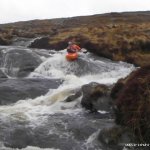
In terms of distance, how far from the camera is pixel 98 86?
17.3 meters

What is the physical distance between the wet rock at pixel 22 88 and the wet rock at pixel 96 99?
12.3 ft

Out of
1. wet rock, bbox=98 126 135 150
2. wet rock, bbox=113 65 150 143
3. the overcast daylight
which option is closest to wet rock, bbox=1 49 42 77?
the overcast daylight

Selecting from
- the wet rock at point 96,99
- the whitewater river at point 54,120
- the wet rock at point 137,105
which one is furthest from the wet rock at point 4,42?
the wet rock at point 137,105

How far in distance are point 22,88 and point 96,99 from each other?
5.74 metres

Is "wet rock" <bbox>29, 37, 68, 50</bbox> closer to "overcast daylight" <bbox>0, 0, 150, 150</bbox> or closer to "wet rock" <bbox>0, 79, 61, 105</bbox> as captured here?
"overcast daylight" <bbox>0, 0, 150, 150</bbox>

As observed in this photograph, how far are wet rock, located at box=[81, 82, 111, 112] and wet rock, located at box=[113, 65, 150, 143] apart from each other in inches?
80.3

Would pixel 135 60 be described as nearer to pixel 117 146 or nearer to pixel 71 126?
pixel 71 126

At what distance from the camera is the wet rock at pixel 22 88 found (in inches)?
777

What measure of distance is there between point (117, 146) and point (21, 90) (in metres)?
8.95

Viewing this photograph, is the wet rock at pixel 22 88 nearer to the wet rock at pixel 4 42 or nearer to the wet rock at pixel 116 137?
the wet rock at pixel 116 137

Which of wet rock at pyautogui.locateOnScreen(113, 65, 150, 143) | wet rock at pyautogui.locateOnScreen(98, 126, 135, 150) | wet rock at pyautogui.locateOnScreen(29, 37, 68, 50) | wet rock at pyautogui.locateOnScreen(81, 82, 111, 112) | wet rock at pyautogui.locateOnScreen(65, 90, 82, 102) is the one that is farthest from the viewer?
wet rock at pyautogui.locateOnScreen(29, 37, 68, 50)

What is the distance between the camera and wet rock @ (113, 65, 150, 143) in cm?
1265

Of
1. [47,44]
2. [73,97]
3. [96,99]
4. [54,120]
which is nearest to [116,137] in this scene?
[54,120]

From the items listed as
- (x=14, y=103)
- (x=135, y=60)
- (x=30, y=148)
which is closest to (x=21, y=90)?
(x=14, y=103)
